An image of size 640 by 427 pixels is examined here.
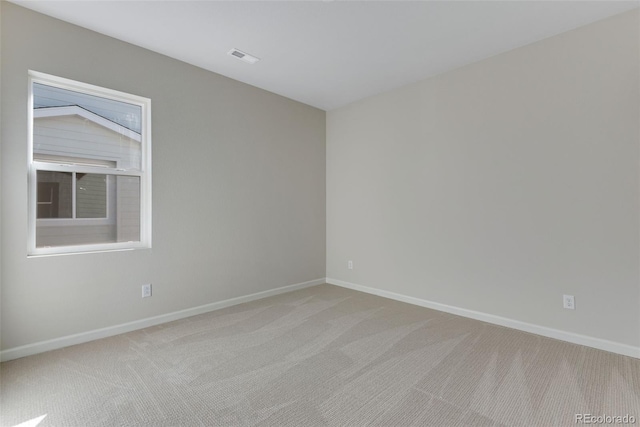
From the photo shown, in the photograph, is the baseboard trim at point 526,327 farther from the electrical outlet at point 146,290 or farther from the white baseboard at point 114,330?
the electrical outlet at point 146,290

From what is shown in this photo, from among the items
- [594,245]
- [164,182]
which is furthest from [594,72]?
[164,182]

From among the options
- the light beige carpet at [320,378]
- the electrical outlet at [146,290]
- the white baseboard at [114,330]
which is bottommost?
the light beige carpet at [320,378]

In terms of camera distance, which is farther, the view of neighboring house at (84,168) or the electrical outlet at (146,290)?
the electrical outlet at (146,290)

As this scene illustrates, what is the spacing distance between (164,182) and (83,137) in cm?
75

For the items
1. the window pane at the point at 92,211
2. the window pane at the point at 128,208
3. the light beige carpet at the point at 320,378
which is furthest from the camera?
the window pane at the point at 128,208

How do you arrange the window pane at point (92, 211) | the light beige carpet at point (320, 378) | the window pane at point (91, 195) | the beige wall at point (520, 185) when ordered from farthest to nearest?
1. the window pane at point (91, 195)
2. the window pane at point (92, 211)
3. the beige wall at point (520, 185)
4. the light beige carpet at point (320, 378)

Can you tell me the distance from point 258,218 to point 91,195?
176 centimetres

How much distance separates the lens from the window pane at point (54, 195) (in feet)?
8.25

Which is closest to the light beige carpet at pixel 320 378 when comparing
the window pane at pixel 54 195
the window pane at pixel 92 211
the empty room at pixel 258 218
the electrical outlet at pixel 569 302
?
the empty room at pixel 258 218

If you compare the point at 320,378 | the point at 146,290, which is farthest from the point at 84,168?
the point at 320,378

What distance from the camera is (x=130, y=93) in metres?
2.88

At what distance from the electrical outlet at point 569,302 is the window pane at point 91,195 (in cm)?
428

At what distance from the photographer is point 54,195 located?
101 inches

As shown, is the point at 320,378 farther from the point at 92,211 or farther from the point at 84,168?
the point at 84,168
